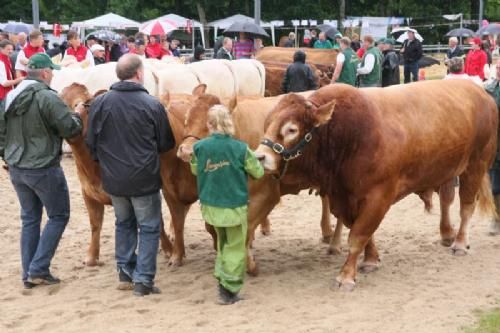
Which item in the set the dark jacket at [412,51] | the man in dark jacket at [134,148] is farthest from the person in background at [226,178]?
the dark jacket at [412,51]

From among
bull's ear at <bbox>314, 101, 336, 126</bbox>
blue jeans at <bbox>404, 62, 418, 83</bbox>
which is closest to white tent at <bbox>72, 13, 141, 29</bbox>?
blue jeans at <bbox>404, 62, 418, 83</bbox>

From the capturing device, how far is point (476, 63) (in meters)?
16.9

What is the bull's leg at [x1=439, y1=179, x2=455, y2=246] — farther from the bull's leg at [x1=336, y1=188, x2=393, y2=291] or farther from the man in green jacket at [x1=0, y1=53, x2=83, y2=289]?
the man in green jacket at [x1=0, y1=53, x2=83, y2=289]

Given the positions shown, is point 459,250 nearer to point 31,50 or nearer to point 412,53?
point 31,50

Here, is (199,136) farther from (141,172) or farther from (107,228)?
(107,228)

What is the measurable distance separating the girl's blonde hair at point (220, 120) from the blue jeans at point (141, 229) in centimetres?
80

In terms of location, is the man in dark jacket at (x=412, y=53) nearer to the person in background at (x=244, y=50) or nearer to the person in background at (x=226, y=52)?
the person in background at (x=244, y=50)

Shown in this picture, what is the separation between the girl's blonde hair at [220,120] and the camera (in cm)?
564

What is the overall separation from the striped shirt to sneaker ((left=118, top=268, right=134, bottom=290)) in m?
11.8

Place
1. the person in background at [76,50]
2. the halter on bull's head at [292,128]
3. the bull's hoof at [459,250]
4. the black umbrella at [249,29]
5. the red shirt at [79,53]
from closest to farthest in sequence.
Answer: the halter on bull's head at [292,128], the bull's hoof at [459,250], the person in background at [76,50], the red shirt at [79,53], the black umbrella at [249,29]

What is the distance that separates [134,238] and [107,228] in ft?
8.20

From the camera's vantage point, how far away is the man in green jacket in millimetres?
6066

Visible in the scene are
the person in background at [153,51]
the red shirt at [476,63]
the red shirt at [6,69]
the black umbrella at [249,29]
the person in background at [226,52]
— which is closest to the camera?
the red shirt at [6,69]

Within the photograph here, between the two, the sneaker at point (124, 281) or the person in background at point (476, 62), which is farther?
the person in background at point (476, 62)
